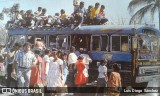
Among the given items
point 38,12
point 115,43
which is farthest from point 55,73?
point 115,43

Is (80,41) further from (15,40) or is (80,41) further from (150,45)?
(15,40)

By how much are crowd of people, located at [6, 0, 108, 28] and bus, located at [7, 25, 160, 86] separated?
0.43 feet

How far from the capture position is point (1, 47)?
20.6ft

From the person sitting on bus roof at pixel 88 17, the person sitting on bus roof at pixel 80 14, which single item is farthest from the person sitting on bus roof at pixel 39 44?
the person sitting on bus roof at pixel 88 17

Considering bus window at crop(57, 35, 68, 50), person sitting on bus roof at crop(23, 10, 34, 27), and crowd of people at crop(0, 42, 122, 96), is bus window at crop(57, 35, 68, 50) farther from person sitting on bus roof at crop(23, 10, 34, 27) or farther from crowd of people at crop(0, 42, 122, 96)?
person sitting on bus roof at crop(23, 10, 34, 27)

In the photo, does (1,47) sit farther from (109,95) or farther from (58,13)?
(109,95)

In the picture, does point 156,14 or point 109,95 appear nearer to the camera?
point 156,14

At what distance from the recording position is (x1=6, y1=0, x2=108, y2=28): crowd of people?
5.54m

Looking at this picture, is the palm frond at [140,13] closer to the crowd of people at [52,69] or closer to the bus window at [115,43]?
the bus window at [115,43]

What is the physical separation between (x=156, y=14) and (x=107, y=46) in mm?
903

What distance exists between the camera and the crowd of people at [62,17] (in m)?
5.54

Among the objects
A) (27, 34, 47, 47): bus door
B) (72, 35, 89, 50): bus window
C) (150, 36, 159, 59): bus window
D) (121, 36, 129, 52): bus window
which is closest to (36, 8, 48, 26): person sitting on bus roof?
(27, 34, 47, 47): bus door

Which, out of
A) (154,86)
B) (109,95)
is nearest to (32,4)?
(109,95)

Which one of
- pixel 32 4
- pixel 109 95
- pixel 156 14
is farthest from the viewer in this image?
pixel 32 4
